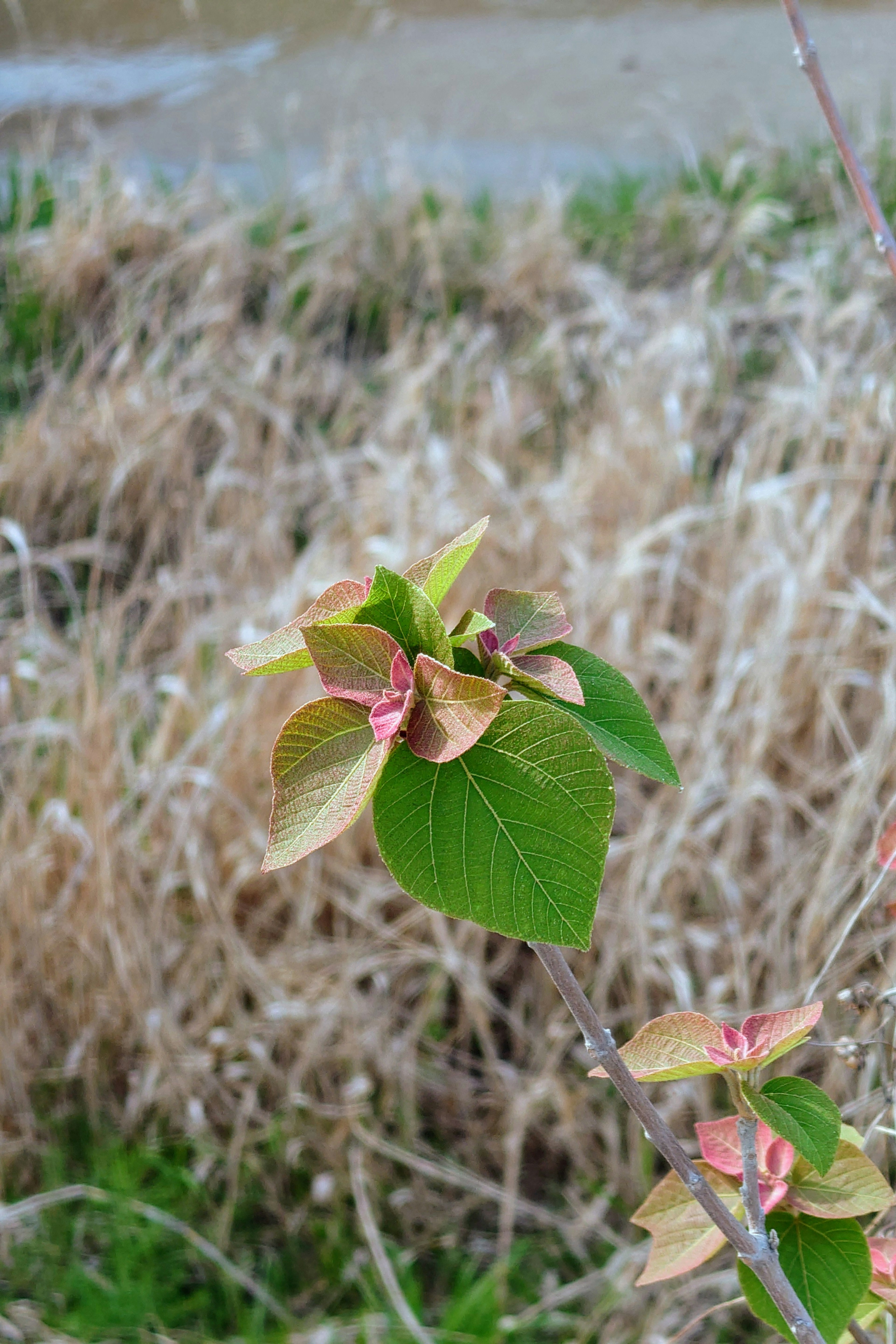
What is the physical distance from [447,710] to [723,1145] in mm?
229

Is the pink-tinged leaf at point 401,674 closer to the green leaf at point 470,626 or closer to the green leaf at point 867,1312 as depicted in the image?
the green leaf at point 470,626

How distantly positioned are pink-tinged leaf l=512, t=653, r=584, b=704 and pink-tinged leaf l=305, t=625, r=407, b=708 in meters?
0.03

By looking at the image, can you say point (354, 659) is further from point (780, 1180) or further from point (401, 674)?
point (780, 1180)

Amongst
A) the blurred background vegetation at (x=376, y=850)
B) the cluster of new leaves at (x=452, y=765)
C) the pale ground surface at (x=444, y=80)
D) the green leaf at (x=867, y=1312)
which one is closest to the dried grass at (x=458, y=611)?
the blurred background vegetation at (x=376, y=850)

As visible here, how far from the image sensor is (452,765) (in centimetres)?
30

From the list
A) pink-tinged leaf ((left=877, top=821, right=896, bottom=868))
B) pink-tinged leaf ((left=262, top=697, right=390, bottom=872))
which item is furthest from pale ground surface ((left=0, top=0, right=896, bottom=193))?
pink-tinged leaf ((left=262, top=697, right=390, bottom=872))

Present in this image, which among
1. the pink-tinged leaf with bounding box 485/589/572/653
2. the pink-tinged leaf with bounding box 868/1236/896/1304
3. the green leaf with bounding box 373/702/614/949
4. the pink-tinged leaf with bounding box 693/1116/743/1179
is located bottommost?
the pink-tinged leaf with bounding box 868/1236/896/1304

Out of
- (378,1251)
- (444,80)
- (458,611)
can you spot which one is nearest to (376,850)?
(458,611)

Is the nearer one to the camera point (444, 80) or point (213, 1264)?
point (213, 1264)

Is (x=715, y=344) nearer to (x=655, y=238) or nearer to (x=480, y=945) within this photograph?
(x=655, y=238)

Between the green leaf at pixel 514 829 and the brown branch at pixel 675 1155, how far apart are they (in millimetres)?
15

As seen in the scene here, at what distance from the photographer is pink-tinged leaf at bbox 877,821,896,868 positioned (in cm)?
43

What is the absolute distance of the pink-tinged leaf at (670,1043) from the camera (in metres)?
0.35

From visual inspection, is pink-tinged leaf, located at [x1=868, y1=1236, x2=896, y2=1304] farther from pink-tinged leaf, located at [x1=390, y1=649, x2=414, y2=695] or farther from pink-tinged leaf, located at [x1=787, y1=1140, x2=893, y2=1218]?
pink-tinged leaf, located at [x1=390, y1=649, x2=414, y2=695]
